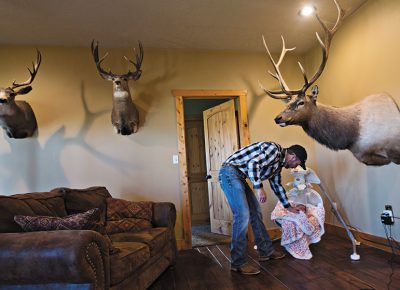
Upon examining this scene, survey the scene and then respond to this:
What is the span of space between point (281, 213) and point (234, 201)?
33.2 inches

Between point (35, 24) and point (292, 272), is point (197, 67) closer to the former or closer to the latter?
point (35, 24)

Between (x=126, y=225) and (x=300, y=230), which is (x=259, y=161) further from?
(x=126, y=225)

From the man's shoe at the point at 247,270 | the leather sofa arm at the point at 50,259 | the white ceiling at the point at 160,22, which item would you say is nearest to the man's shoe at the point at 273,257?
the man's shoe at the point at 247,270

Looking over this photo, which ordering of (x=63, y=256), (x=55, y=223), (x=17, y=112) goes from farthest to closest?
(x=17, y=112) → (x=55, y=223) → (x=63, y=256)

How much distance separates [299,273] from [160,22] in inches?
116

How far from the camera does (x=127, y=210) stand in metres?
3.06

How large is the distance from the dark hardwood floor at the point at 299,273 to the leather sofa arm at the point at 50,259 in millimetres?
1068

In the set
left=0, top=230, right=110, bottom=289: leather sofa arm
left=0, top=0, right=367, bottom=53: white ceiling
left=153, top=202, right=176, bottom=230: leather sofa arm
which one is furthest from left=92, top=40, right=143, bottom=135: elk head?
left=0, top=230, right=110, bottom=289: leather sofa arm

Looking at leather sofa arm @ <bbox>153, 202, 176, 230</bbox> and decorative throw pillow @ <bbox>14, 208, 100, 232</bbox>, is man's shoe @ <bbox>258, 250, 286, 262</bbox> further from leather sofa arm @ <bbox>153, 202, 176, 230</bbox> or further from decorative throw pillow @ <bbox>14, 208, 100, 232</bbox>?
decorative throw pillow @ <bbox>14, 208, 100, 232</bbox>

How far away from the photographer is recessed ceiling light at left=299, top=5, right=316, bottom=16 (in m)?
3.14

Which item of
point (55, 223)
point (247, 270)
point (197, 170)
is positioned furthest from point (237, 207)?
point (197, 170)

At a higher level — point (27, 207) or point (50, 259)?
point (27, 207)

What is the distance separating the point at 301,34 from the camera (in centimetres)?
379

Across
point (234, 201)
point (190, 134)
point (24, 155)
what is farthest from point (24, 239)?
point (190, 134)
